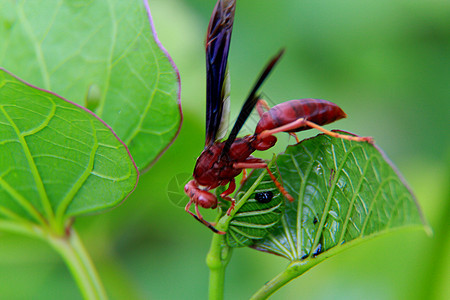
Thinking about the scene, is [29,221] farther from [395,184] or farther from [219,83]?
[395,184]

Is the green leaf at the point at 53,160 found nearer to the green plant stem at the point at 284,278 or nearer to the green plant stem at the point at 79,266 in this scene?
the green plant stem at the point at 79,266

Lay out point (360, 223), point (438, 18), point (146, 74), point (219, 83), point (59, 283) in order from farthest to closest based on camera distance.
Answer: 1. point (438, 18)
2. point (59, 283)
3. point (219, 83)
4. point (146, 74)
5. point (360, 223)

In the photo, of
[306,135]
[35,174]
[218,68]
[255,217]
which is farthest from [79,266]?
[306,135]

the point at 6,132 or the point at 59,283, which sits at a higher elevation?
the point at 6,132

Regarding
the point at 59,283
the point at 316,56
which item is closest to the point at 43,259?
the point at 59,283

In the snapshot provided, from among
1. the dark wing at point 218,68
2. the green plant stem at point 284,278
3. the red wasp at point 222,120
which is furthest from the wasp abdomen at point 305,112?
the green plant stem at point 284,278

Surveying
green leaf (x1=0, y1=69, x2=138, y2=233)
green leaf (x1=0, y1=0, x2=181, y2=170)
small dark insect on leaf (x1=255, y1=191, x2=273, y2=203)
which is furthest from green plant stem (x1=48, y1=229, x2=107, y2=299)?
small dark insect on leaf (x1=255, y1=191, x2=273, y2=203)

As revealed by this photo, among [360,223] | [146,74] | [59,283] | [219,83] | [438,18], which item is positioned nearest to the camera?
[360,223]
